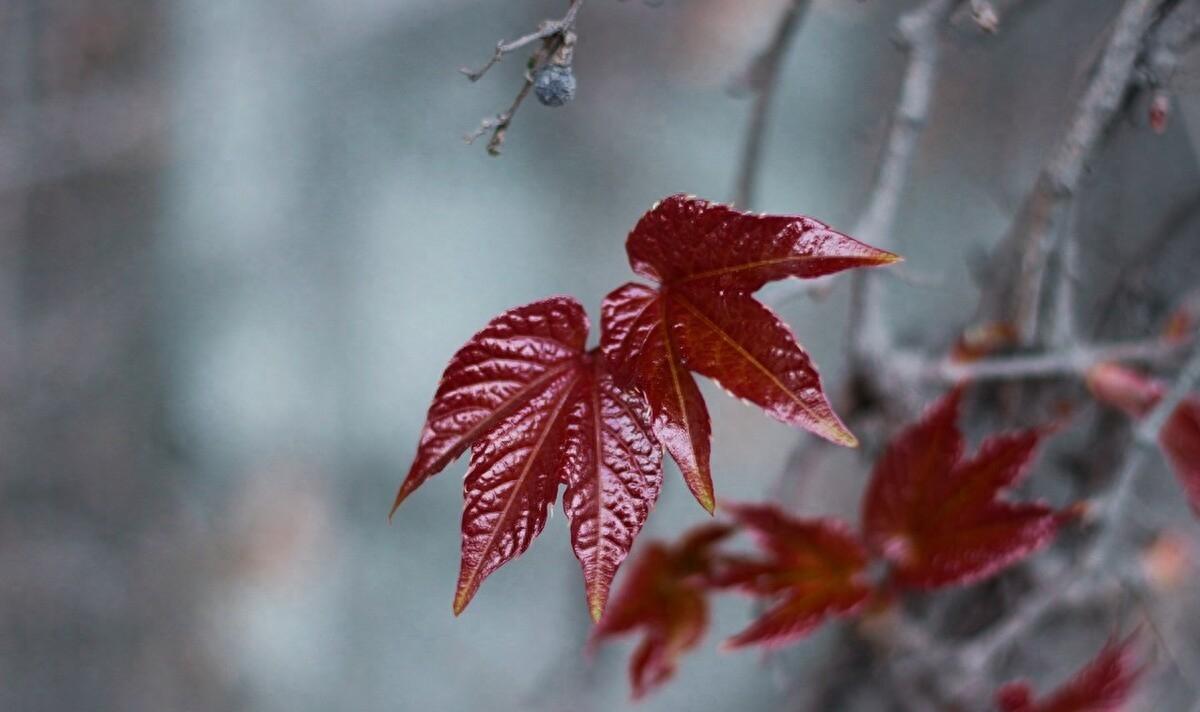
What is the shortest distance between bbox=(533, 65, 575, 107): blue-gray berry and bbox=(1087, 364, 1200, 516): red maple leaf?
0.32 m

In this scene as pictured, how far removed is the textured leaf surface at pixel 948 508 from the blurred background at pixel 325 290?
12.7 inches

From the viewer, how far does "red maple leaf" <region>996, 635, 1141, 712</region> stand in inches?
19.0

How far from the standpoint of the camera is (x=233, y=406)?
3.42ft

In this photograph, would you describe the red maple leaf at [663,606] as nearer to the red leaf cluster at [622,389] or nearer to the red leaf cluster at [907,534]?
the red leaf cluster at [907,534]

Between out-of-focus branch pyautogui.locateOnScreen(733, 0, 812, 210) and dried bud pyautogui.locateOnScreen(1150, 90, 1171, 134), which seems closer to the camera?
dried bud pyautogui.locateOnScreen(1150, 90, 1171, 134)

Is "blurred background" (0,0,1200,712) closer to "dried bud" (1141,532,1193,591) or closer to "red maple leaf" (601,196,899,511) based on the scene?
"dried bud" (1141,532,1193,591)

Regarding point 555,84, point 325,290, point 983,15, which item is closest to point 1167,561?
point 983,15

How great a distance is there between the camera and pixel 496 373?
30 cm

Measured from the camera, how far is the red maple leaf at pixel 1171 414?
0.45 m

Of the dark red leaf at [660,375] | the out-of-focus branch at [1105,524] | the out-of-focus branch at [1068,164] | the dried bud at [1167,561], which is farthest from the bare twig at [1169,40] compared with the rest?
the dried bud at [1167,561]

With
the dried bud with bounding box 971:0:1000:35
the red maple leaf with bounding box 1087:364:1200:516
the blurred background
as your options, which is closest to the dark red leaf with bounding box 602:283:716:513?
the dried bud with bounding box 971:0:1000:35

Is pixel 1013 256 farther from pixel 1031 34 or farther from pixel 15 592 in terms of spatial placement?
pixel 15 592

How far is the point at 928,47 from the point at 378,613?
0.84m

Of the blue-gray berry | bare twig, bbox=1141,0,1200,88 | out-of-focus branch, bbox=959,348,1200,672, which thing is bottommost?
out-of-focus branch, bbox=959,348,1200,672
